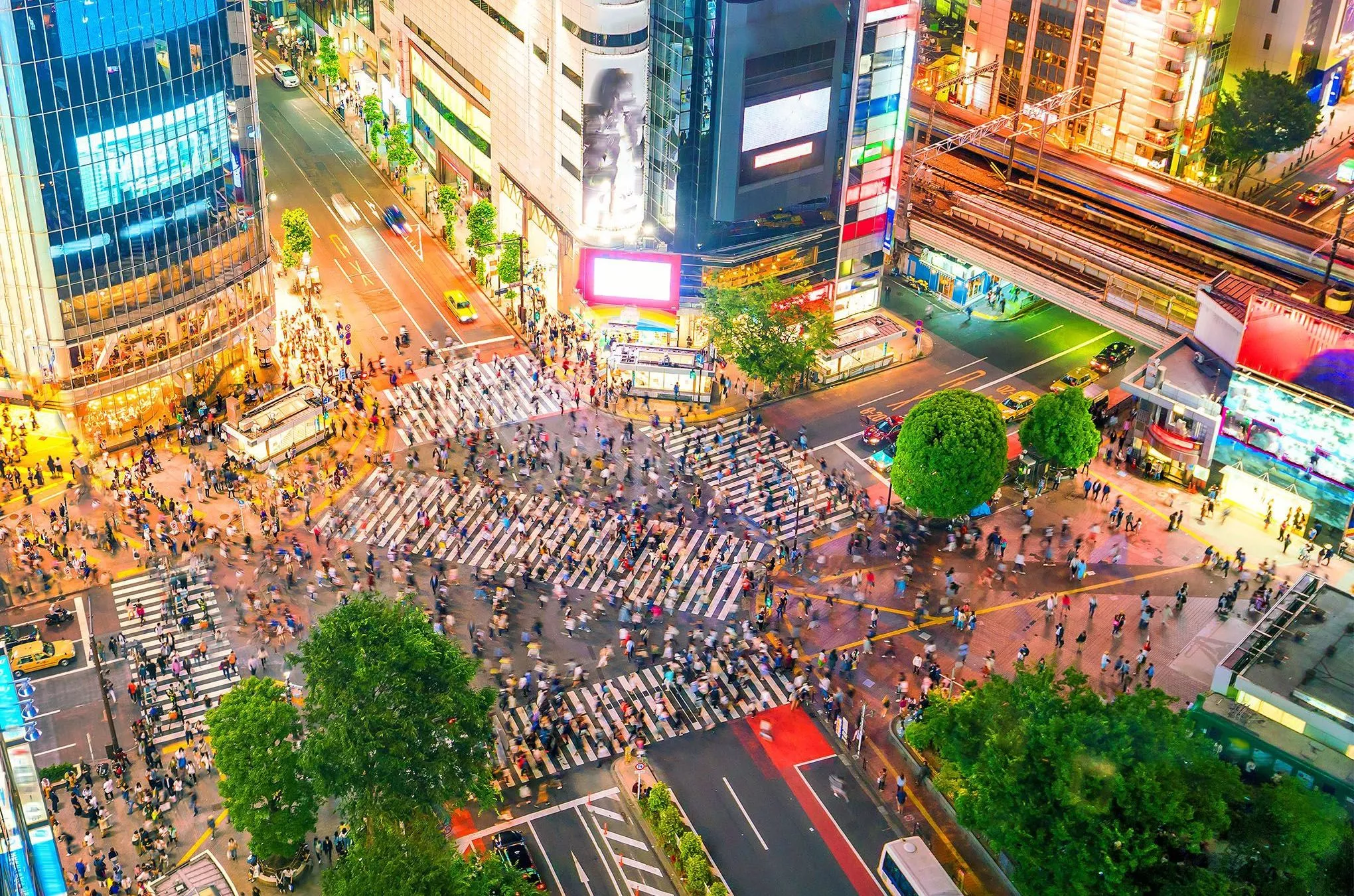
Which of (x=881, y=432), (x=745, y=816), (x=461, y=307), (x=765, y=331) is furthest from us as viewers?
(x=461, y=307)

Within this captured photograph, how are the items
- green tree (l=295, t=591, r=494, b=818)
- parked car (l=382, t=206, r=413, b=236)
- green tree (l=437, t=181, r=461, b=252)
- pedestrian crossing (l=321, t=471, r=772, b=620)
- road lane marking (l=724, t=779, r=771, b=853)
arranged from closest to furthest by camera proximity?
green tree (l=295, t=591, r=494, b=818) < road lane marking (l=724, t=779, r=771, b=853) < pedestrian crossing (l=321, t=471, r=772, b=620) < green tree (l=437, t=181, r=461, b=252) < parked car (l=382, t=206, r=413, b=236)

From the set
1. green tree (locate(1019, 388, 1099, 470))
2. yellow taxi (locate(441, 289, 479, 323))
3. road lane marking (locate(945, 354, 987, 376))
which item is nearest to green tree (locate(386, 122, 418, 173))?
yellow taxi (locate(441, 289, 479, 323))

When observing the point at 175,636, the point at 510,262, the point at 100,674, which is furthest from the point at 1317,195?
the point at 100,674

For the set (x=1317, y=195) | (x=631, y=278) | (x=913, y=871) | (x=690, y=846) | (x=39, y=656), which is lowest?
(x=39, y=656)

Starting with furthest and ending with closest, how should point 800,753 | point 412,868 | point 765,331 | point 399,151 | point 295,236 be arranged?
1. point 399,151
2. point 295,236
3. point 765,331
4. point 800,753
5. point 412,868

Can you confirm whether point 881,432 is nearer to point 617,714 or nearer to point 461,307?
point 617,714

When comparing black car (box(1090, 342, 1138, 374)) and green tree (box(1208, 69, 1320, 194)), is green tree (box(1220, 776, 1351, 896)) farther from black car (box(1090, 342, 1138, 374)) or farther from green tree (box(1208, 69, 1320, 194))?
green tree (box(1208, 69, 1320, 194))

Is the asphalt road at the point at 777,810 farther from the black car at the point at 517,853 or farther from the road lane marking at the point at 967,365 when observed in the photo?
the road lane marking at the point at 967,365

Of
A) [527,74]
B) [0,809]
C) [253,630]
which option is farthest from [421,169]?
[0,809]
